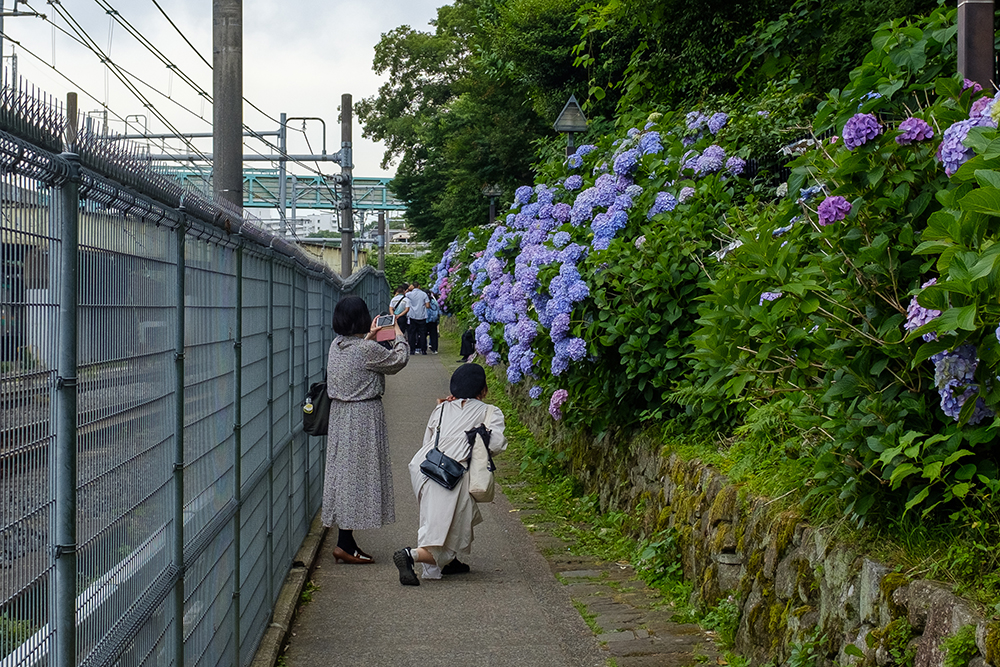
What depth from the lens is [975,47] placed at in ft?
13.6

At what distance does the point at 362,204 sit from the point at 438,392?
37242 millimetres

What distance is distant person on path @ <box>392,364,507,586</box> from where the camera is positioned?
6781 millimetres

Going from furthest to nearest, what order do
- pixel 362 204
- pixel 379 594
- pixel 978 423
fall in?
pixel 362 204
pixel 379 594
pixel 978 423

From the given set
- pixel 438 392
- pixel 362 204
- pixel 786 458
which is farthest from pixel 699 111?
pixel 362 204

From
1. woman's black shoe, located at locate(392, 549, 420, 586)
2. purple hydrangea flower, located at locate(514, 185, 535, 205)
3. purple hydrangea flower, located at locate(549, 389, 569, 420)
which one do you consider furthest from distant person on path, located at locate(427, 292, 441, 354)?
woman's black shoe, located at locate(392, 549, 420, 586)

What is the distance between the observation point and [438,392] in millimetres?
18094

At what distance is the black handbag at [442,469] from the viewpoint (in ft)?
22.2

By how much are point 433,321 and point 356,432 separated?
2002 cm

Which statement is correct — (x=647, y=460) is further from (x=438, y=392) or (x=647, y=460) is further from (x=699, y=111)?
(x=438, y=392)

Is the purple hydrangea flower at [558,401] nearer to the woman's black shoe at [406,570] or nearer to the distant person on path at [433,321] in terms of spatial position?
the woman's black shoe at [406,570]

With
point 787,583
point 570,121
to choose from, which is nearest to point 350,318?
point 787,583

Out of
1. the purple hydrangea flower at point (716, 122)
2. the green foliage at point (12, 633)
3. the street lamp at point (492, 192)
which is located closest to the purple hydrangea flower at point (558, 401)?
the purple hydrangea flower at point (716, 122)

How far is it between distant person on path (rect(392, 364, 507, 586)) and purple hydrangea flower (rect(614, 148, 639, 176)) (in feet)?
7.28

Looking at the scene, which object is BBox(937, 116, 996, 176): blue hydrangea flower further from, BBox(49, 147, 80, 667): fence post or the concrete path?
the concrete path
